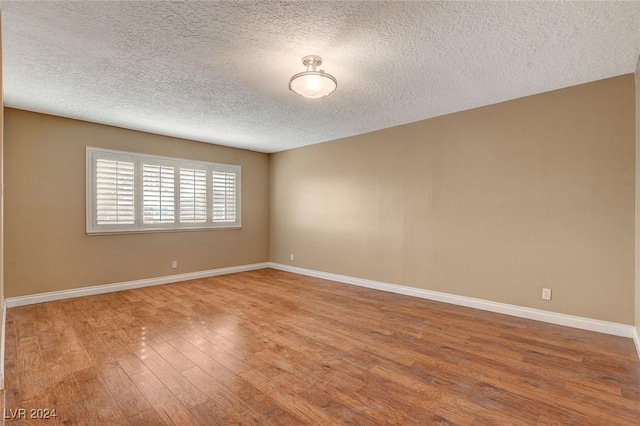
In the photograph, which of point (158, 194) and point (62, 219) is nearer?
point (62, 219)

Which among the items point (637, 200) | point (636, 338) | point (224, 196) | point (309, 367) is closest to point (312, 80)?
point (309, 367)

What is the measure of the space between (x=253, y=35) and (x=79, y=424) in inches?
109

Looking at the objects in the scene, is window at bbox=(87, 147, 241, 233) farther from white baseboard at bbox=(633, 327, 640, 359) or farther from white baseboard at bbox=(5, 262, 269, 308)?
white baseboard at bbox=(633, 327, 640, 359)

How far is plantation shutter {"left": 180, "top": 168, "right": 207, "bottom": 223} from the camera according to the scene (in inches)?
215

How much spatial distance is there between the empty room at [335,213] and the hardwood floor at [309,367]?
0.9 inches

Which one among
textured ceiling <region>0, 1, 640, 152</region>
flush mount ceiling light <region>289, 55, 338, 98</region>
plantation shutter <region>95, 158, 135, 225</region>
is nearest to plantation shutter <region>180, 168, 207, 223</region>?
plantation shutter <region>95, 158, 135, 225</region>

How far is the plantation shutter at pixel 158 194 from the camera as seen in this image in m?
4.99

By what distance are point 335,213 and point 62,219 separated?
417cm

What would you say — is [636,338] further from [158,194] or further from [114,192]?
[114,192]

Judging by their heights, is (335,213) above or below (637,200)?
below

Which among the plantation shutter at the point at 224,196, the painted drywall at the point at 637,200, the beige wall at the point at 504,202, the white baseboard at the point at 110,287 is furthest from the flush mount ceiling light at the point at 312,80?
the white baseboard at the point at 110,287

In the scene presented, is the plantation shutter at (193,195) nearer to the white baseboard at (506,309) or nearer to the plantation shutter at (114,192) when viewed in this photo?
the plantation shutter at (114,192)

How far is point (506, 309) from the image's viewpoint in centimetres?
361

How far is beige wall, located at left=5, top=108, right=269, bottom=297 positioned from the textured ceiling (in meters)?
0.40
